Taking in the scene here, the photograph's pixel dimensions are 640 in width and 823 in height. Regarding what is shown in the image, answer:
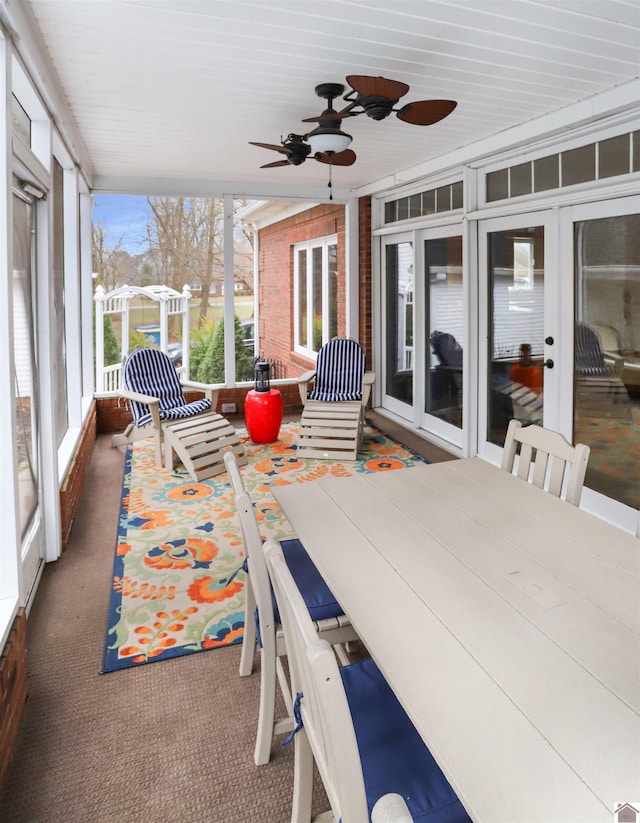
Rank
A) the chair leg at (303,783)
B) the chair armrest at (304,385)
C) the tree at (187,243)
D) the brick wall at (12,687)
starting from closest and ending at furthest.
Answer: the chair leg at (303,783) < the brick wall at (12,687) < the chair armrest at (304,385) < the tree at (187,243)

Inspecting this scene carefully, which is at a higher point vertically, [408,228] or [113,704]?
[408,228]

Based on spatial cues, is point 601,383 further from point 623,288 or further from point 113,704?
point 113,704

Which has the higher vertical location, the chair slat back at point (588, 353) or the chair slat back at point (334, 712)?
the chair slat back at point (588, 353)

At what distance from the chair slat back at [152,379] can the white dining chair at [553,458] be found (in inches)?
138

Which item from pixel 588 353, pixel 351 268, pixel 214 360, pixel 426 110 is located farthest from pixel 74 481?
pixel 214 360

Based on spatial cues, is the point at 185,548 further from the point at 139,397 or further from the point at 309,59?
the point at 309,59

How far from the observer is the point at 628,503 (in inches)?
141

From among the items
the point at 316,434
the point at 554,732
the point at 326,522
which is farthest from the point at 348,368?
the point at 554,732

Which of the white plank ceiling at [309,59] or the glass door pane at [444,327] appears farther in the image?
the glass door pane at [444,327]

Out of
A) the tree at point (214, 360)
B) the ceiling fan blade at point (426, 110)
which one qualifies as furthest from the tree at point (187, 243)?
the ceiling fan blade at point (426, 110)

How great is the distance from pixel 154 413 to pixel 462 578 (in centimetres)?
379

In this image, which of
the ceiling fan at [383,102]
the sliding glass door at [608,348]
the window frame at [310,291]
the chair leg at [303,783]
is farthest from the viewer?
the window frame at [310,291]

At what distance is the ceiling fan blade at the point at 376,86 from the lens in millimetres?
2479

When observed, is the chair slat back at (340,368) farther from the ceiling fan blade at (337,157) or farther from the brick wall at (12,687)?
the brick wall at (12,687)
